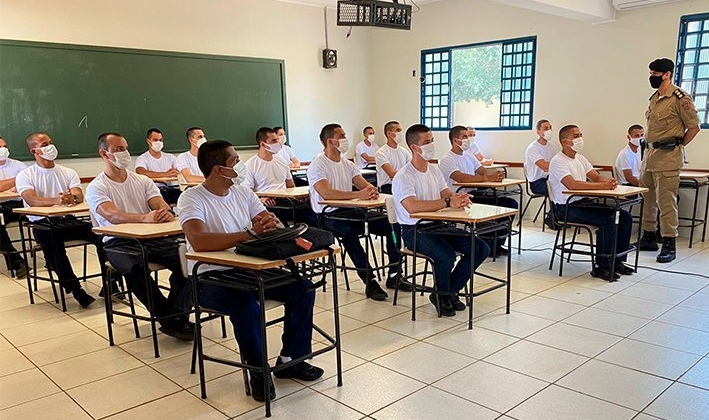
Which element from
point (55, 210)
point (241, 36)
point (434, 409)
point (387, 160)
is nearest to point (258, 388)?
point (434, 409)

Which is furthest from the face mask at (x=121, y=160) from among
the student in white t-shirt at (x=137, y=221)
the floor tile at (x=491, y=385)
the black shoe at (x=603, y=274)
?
the black shoe at (x=603, y=274)

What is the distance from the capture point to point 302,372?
9.37ft

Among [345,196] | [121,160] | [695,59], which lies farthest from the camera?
[695,59]

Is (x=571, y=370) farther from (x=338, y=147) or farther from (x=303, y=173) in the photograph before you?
(x=303, y=173)

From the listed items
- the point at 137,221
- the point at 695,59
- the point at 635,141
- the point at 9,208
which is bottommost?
the point at 9,208

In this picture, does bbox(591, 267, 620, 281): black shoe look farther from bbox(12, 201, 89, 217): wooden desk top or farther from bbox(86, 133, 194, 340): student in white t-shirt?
bbox(12, 201, 89, 217): wooden desk top

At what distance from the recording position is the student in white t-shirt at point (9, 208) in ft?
16.9

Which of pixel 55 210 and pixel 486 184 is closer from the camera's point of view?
pixel 55 210

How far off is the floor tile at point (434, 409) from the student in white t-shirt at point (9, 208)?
13.7ft

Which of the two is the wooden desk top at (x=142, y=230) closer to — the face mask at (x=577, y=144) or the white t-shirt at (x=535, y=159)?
the face mask at (x=577, y=144)

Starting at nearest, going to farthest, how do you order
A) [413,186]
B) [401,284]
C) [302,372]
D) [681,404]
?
[681,404] < [302,372] < [413,186] < [401,284]

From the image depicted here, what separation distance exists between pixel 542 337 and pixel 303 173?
4.40m

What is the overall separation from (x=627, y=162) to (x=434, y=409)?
4803mm

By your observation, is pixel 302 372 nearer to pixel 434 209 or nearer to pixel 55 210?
pixel 434 209
